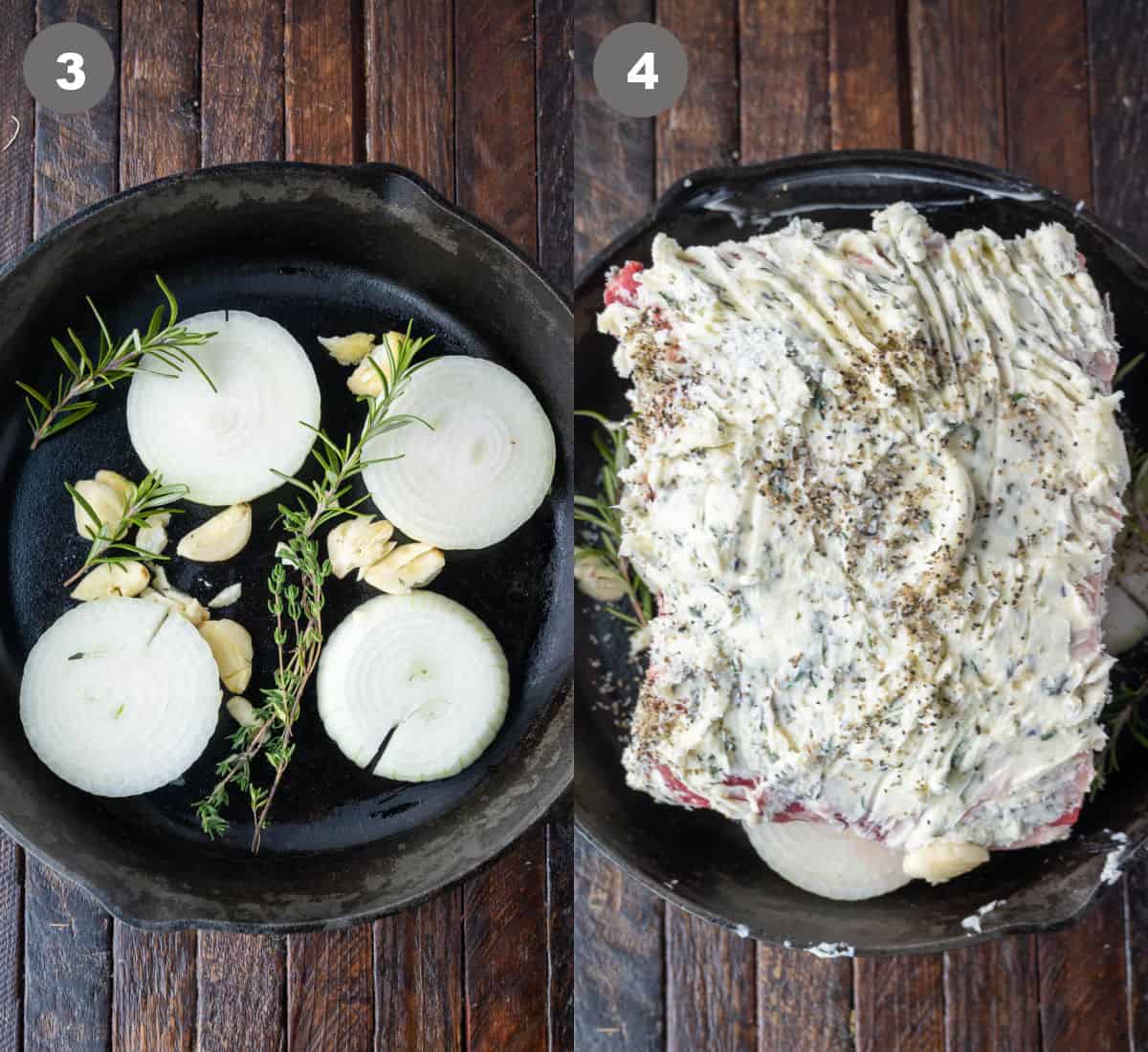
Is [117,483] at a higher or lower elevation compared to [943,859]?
higher

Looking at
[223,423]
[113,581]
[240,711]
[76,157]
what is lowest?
[240,711]

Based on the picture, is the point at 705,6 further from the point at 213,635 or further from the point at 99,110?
the point at 213,635

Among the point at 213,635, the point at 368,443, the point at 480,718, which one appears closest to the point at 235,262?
the point at 368,443

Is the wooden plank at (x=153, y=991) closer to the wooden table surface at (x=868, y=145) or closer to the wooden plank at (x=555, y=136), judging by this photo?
the wooden table surface at (x=868, y=145)

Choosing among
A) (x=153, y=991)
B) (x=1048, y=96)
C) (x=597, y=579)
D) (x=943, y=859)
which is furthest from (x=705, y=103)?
(x=153, y=991)

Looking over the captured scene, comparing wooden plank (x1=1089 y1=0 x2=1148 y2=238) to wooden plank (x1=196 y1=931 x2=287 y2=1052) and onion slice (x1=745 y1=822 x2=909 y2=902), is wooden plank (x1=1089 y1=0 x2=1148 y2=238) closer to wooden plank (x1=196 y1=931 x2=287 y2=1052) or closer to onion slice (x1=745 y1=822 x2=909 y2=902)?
onion slice (x1=745 y1=822 x2=909 y2=902)

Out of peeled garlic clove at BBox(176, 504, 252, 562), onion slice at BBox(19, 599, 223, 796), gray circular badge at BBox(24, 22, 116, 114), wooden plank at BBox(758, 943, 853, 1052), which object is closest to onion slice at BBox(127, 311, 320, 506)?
peeled garlic clove at BBox(176, 504, 252, 562)

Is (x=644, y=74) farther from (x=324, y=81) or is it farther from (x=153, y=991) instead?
(x=153, y=991)
